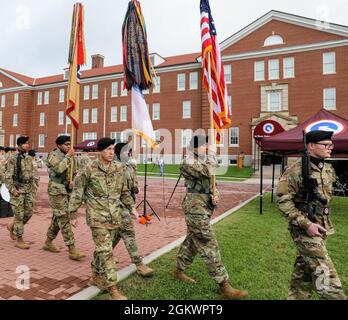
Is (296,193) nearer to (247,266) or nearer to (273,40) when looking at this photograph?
(247,266)

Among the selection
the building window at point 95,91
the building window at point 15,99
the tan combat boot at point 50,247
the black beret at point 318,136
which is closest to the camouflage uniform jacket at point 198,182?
the black beret at point 318,136

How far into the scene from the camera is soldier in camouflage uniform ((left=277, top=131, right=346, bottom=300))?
3020mm

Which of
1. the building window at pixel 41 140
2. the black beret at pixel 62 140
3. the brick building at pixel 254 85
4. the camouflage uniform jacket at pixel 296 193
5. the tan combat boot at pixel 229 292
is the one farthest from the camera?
the building window at pixel 41 140

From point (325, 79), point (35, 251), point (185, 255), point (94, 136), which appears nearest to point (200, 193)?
point (185, 255)

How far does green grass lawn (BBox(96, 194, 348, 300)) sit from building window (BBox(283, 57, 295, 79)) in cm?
2718

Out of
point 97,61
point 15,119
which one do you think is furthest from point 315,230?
point 15,119

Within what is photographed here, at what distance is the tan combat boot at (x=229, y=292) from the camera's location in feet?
12.6

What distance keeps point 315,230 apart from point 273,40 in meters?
34.2

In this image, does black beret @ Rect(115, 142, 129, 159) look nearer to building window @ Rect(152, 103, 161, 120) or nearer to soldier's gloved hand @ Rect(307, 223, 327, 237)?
soldier's gloved hand @ Rect(307, 223, 327, 237)

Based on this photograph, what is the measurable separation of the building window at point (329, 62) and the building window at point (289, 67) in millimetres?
3028

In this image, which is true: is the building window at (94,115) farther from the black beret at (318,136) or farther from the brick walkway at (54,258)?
the black beret at (318,136)

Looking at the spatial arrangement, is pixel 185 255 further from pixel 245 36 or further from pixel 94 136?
pixel 94 136

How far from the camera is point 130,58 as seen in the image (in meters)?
6.89
